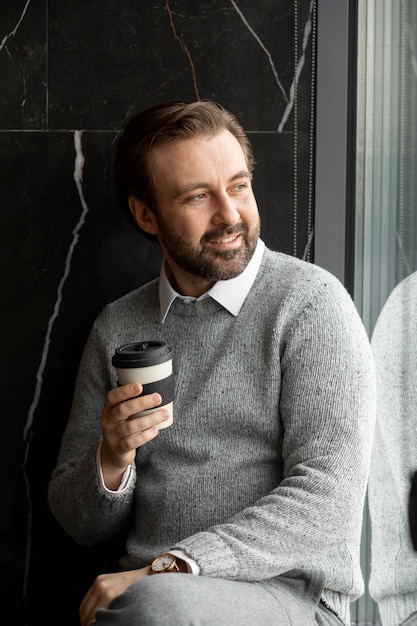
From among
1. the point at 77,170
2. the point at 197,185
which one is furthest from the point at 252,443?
the point at 77,170

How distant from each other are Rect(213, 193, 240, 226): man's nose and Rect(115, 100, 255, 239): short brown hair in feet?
0.47

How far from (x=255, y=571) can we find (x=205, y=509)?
0.80 feet

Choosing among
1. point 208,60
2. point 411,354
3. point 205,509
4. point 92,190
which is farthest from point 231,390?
point 208,60

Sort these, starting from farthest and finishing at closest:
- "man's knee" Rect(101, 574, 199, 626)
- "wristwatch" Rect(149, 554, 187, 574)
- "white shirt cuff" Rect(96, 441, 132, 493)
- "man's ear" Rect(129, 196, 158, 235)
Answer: "man's ear" Rect(129, 196, 158, 235) < "white shirt cuff" Rect(96, 441, 132, 493) < "wristwatch" Rect(149, 554, 187, 574) < "man's knee" Rect(101, 574, 199, 626)

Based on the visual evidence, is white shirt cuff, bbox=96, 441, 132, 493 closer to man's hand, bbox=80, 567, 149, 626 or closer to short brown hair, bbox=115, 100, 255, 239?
man's hand, bbox=80, 567, 149, 626

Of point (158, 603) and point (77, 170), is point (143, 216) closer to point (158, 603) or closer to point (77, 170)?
point (77, 170)

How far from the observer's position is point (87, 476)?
1.73 meters

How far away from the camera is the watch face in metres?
1.46

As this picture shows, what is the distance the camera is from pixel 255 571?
1.46m

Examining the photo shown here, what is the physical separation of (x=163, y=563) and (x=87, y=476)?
336 millimetres

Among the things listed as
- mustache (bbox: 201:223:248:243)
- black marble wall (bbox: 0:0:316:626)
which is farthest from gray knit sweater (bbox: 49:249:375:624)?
black marble wall (bbox: 0:0:316:626)

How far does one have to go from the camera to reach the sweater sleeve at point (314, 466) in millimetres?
1475

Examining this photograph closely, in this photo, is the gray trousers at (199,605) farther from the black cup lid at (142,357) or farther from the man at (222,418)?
the black cup lid at (142,357)

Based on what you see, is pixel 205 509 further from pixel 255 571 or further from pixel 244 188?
pixel 244 188
